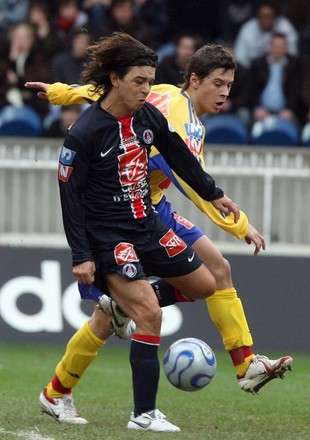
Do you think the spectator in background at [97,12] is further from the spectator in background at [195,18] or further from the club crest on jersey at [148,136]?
the club crest on jersey at [148,136]

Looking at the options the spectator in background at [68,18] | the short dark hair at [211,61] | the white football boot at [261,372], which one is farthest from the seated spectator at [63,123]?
the white football boot at [261,372]

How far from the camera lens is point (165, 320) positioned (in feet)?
36.8

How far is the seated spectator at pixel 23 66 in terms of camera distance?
14.8m

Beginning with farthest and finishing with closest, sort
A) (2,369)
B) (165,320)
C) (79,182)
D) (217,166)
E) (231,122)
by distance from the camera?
(231,122), (217,166), (165,320), (2,369), (79,182)

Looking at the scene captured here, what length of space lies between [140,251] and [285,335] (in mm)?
4566

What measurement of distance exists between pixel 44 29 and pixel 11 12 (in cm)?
105

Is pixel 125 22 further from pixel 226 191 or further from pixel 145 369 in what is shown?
pixel 145 369

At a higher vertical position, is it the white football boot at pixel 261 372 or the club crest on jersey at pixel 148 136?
the club crest on jersey at pixel 148 136


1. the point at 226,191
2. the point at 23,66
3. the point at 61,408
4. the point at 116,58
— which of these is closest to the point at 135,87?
the point at 116,58

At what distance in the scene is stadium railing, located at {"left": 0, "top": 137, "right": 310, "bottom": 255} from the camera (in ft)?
42.9

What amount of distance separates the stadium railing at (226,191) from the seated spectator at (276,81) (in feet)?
5.66

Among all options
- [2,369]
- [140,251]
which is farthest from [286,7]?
[140,251]

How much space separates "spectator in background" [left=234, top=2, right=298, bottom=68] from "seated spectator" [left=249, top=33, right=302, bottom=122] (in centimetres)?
40

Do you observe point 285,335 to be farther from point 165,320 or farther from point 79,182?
point 79,182
